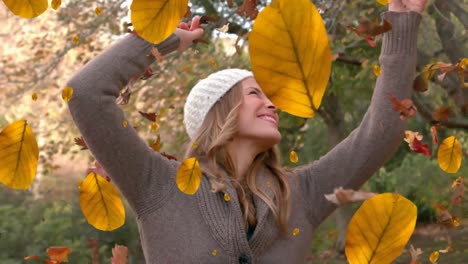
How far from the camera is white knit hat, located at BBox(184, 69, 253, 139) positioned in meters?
2.23

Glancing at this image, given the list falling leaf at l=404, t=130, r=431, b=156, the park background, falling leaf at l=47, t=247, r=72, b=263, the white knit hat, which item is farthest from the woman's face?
the park background

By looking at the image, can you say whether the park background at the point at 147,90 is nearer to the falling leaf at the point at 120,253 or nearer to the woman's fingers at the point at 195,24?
the woman's fingers at the point at 195,24

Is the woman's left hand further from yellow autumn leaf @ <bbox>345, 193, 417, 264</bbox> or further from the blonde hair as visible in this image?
yellow autumn leaf @ <bbox>345, 193, 417, 264</bbox>

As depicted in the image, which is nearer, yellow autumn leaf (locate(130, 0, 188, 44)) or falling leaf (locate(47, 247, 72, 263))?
yellow autumn leaf (locate(130, 0, 188, 44))

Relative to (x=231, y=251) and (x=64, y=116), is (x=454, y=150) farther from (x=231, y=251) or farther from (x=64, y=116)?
(x=64, y=116)

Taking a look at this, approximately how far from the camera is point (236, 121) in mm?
→ 2092

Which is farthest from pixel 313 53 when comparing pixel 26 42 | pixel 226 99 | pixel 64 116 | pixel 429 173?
pixel 429 173

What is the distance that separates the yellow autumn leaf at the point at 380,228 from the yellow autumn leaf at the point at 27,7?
1.59 ft

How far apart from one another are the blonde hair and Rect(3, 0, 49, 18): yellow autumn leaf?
1.14 m

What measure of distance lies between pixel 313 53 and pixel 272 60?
0.18 ft

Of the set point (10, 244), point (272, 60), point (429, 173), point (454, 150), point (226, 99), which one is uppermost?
point (272, 60)

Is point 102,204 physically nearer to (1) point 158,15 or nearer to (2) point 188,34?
(1) point 158,15

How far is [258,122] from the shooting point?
6.81 feet

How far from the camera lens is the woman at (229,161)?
175 cm
